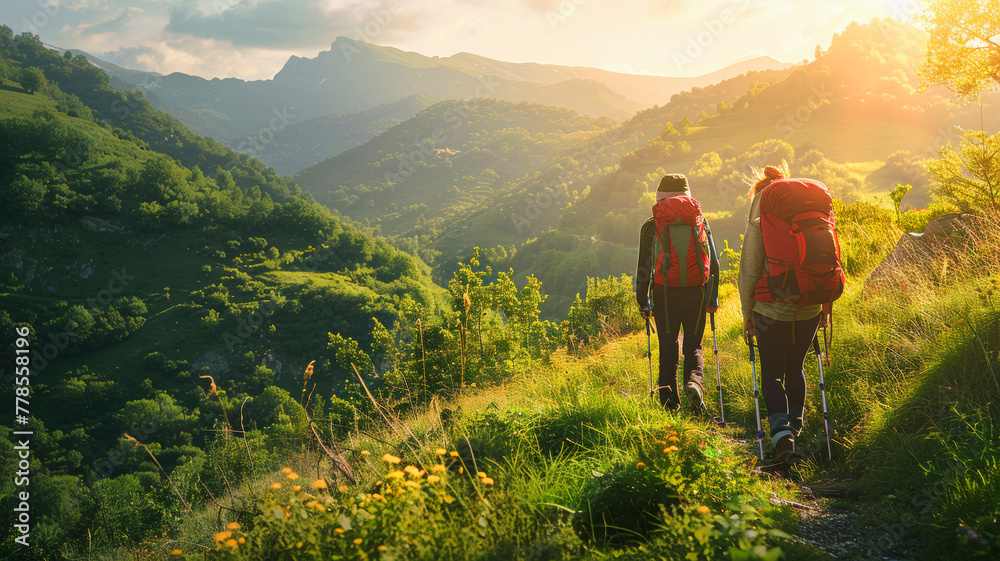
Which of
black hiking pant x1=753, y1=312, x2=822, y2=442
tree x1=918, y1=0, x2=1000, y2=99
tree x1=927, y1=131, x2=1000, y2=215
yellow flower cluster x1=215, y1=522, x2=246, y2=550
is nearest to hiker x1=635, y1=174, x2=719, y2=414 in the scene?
black hiking pant x1=753, y1=312, x2=822, y2=442

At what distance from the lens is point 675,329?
3.94m

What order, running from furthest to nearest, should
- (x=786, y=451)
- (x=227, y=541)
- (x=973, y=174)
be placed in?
(x=973, y=174), (x=786, y=451), (x=227, y=541)

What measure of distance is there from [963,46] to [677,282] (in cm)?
1351

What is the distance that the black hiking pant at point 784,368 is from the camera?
3.14 metres

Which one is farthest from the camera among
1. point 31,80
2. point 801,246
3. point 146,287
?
point 31,80

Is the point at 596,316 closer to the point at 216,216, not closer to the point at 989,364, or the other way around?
the point at 989,364

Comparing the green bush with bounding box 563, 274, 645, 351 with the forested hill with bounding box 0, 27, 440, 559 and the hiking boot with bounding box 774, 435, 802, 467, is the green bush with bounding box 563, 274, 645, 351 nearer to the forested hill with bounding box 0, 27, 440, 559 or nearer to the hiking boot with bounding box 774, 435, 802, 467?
the hiking boot with bounding box 774, 435, 802, 467

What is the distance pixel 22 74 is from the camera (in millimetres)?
109750

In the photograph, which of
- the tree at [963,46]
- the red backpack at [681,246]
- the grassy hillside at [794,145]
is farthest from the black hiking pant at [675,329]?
the grassy hillside at [794,145]

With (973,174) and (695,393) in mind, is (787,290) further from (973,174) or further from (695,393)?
(973,174)

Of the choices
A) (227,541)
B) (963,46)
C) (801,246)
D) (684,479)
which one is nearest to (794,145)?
(963,46)

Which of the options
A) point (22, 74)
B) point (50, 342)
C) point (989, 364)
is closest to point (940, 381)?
point (989, 364)

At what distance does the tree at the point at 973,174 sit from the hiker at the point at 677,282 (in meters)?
4.40

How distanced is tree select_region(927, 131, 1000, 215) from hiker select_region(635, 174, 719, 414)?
440cm
